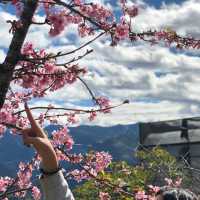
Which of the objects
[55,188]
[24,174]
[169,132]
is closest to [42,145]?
[55,188]

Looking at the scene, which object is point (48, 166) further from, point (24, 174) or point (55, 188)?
point (24, 174)

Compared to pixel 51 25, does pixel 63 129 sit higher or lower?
lower

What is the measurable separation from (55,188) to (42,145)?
27cm

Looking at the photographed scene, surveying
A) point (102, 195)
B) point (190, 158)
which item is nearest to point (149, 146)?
point (190, 158)

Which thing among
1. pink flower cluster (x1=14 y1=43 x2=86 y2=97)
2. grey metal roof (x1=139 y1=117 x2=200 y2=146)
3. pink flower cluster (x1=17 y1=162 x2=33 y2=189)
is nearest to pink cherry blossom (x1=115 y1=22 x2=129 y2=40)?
pink flower cluster (x1=14 y1=43 x2=86 y2=97)

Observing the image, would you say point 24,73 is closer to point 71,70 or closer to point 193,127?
point 71,70

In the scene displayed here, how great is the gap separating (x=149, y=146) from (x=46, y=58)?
60434mm

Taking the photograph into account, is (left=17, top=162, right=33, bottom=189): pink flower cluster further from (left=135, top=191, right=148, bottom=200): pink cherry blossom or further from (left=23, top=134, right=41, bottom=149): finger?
(left=23, top=134, right=41, bottom=149): finger

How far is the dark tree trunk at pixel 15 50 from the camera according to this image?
5.54m

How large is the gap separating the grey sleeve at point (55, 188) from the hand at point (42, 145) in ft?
0.17

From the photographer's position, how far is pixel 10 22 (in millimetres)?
5410

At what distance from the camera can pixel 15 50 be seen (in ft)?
18.6

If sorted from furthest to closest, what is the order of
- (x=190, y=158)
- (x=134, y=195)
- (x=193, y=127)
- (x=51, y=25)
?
(x=193, y=127) → (x=190, y=158) → (x=134, y=195) → (x=51, y=25)

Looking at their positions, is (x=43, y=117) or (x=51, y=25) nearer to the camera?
(x=51, y=25)
